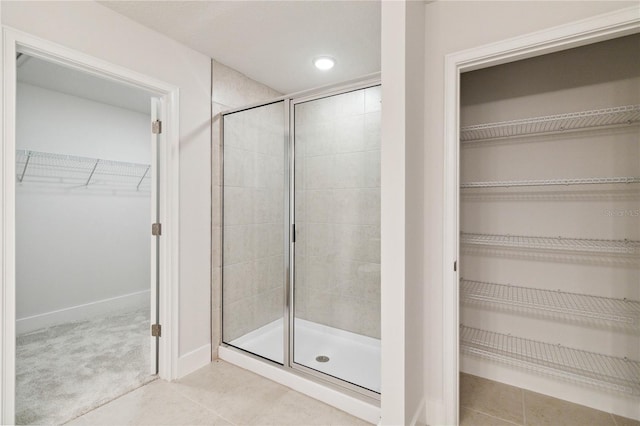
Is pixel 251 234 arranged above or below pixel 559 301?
above

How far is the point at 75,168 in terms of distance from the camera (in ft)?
11.4

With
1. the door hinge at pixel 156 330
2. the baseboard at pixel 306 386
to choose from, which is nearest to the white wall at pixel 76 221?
the door hinge at pixel 156 330

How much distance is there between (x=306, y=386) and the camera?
2.15m

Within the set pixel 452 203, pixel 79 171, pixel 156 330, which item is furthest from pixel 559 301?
pixel 79 171

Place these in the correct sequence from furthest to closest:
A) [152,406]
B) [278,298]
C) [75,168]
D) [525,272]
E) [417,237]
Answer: [75,168], [278,298], [525,272], [152,406], [417,237]

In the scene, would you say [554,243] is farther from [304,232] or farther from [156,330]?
[156,330]

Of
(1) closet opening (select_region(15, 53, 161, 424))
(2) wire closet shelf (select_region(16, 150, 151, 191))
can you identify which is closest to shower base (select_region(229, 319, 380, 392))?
(1) closet opening (select_region(15, 53, 161, 424))

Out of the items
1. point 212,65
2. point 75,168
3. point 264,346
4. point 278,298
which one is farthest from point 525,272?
point 75,168

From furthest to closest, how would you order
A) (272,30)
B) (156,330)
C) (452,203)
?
(156,330)
(272,30)
(452,203)

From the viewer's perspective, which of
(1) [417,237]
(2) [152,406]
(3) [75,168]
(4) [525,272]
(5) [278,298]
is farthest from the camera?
(3) [75,168]

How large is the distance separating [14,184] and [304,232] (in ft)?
5.62

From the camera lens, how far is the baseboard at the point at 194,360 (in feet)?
7.67

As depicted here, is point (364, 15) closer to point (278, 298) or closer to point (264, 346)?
point (278, 298)

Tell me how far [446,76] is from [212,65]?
5.92ft
